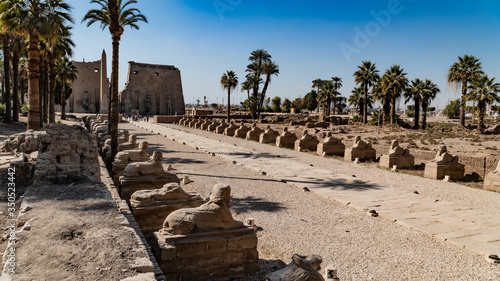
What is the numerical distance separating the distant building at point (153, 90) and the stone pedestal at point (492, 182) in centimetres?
5685

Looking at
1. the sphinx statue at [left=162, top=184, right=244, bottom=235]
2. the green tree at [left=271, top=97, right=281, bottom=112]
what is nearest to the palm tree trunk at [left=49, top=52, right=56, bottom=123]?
the sphinx statue at [left=162, top=184, right=244, bottom=235]

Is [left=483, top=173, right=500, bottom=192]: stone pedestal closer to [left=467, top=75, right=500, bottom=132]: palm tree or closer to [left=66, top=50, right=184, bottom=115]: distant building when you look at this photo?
[left=467, top=75, right=500, bottom=132]: palm tree

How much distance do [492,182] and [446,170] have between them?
1.67 meters

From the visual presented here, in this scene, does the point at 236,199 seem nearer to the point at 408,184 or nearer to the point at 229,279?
the point at 229,279

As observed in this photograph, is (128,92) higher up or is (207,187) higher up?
(128,92)

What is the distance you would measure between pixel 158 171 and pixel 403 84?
32847 mm

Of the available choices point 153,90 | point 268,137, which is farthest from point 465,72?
point 153,90

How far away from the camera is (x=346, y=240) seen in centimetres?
625

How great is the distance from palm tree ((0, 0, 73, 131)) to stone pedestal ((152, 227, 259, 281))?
13.6m

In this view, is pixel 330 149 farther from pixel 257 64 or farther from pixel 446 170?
pixel 257 64

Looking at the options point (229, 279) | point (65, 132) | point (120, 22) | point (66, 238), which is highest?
point (120, 22)

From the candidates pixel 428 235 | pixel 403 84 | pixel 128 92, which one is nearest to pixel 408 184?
pixel 428 235

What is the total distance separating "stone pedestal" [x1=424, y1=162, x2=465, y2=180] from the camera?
1203cm

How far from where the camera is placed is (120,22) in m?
14.4
